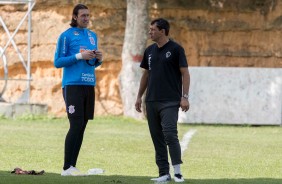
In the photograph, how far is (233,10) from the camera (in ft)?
103

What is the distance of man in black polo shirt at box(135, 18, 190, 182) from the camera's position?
12219 mm

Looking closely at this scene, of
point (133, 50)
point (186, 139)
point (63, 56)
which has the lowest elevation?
point (186, 139)

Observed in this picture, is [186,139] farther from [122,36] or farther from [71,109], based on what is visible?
[122,36]

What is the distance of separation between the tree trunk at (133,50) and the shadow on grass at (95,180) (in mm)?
15061

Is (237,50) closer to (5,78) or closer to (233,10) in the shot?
(233,10)

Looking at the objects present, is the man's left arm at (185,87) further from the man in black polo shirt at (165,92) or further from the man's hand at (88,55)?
the man's hand at (88,55)

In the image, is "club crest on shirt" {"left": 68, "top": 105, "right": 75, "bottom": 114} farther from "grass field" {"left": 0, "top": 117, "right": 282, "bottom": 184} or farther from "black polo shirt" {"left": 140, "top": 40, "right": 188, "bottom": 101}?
"black polo shirt" {"left": 140, "top": 40, "right": 188, "bottom": 101}

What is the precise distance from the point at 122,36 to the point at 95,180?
18.9m

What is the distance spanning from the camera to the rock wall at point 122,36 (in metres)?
30.7

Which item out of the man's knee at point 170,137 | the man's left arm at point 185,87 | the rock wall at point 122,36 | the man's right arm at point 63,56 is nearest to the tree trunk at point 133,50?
the rock wall at point 122,36

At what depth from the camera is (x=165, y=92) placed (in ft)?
40.5

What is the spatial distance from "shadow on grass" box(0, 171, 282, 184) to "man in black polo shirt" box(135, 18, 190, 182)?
348mm

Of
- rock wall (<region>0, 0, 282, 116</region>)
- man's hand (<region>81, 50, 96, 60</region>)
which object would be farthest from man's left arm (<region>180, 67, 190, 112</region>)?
rock wall (<region>0, 0, 282, 116</region>)

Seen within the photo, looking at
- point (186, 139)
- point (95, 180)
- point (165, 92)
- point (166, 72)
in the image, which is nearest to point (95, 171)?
point (95, 180)
